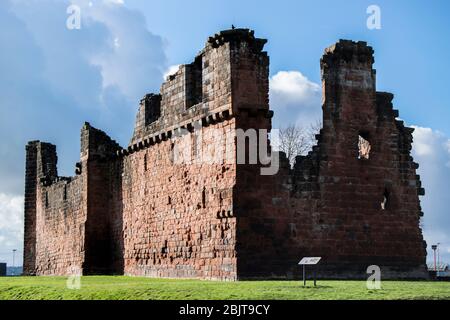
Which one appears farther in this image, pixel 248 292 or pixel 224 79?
pixel 224 79

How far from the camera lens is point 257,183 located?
2358 centimetres

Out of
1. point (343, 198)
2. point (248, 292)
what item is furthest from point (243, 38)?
point (248, 292)

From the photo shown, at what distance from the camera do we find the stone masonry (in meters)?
23.5

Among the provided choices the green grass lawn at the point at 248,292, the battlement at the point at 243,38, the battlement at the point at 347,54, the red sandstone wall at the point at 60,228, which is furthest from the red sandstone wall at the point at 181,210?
the battlement at the point at 347,54

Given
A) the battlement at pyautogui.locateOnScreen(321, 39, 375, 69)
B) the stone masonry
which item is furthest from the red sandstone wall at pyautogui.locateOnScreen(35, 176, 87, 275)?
the battlement at pyautogui.locateOnScreen(321, 39, 375, 69)

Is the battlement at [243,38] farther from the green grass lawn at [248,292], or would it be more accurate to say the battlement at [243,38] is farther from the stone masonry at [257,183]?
the green grass lawn at [248,292]

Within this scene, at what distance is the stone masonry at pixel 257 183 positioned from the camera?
77.2ft

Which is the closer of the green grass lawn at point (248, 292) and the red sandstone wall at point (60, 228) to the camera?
the green grass lawn at point (248, 292)

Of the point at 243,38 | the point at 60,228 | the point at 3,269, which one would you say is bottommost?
the point at 3,269

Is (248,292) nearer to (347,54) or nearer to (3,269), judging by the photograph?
(347,54)

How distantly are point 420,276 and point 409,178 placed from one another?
10.1 ft

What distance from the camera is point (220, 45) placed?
958 inches

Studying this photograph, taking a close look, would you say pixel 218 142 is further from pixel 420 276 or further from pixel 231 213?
pixel 420 276
